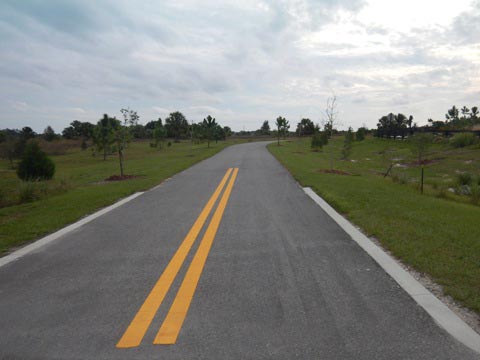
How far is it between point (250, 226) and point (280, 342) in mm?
3621

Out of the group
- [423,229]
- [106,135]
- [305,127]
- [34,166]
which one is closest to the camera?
[423,229]

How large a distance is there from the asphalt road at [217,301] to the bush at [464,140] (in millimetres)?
30963

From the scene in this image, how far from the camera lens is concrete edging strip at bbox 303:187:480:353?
2.65 meters

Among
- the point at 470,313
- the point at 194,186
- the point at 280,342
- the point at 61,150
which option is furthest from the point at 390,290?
the point at 61,150

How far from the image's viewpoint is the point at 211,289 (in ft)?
11.7

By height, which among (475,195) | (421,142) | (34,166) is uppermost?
(421,142)

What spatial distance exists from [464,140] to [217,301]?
113ft

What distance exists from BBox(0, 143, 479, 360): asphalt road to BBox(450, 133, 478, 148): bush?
3096 cm

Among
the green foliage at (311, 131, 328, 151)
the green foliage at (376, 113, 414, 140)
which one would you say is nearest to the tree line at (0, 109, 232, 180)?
the green foliage at (311, 131, 328, 151)

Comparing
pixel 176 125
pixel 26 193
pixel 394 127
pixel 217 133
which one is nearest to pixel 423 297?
pixel 26 193

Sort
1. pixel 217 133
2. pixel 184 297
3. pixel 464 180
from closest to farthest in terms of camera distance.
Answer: pixel 184 297
pixel 464 180
pixel 217 133

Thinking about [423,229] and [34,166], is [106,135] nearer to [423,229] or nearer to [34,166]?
[34,166]

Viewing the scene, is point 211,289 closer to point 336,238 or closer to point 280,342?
point 280,342

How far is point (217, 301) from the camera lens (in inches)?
130
